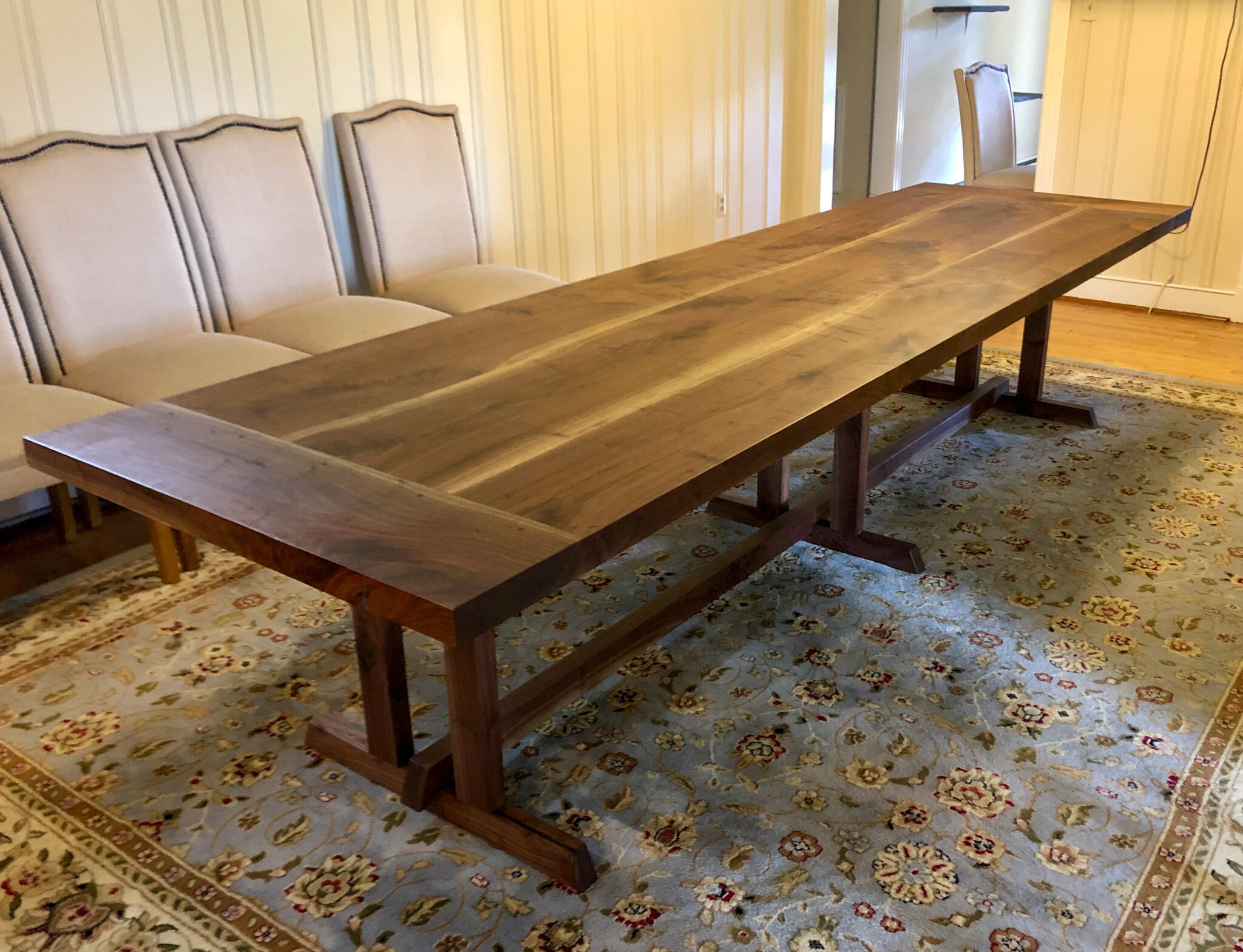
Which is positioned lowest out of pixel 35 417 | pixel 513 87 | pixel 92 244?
pixel 35 417

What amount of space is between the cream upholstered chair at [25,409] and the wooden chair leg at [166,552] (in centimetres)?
23

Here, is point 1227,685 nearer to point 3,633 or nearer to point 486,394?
point 486,394

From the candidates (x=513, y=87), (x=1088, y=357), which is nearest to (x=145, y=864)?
(x=513, y=87)

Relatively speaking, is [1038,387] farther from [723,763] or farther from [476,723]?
[476,723]

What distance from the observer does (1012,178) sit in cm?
446

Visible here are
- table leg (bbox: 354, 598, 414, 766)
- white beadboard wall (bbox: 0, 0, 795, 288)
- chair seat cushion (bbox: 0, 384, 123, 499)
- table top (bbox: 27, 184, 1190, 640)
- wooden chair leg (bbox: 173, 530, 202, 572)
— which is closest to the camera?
table top (bbox: 27, 184, 1190, 640)

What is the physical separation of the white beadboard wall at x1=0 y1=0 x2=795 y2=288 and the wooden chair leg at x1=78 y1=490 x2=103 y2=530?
3.00 ft

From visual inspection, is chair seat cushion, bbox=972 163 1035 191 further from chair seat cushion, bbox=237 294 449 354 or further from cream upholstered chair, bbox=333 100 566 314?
chair seat cushion, bbox=237 294 449 354

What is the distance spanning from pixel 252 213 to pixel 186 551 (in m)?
1.06

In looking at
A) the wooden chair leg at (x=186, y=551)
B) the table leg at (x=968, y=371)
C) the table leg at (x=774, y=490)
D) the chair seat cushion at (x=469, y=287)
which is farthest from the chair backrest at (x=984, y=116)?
the wooden chair leg at (x=186, y=551)

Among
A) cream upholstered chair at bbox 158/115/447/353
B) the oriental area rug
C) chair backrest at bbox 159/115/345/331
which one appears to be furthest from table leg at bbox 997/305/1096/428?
chair backrest at bbox 159/115/345/331

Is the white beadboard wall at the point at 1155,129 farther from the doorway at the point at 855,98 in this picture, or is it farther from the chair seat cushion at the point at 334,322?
the chair seat cushion at the point at 334,322

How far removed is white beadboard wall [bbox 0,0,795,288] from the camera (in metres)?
2.85

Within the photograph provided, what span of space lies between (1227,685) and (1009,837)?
0.67m
